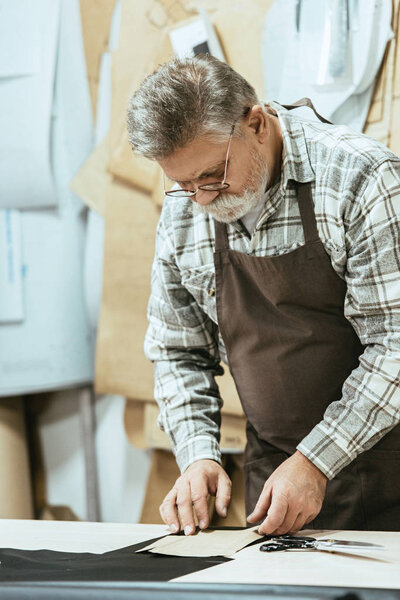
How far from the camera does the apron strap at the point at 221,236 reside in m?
1.47

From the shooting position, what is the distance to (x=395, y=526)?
4.66 feet

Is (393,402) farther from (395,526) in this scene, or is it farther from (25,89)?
(25,89)

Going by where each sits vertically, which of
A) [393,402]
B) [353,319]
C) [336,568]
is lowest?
[336,568]

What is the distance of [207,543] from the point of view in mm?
1198

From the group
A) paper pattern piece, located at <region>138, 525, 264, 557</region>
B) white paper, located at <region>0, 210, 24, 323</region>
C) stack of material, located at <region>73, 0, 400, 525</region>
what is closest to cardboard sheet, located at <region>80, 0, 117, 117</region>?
stack of material, located at <region>73, 0, 400, 525</region>

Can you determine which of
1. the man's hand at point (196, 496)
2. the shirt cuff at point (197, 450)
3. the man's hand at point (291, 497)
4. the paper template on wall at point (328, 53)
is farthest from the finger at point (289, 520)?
the paper template on wall at point (328, 53)

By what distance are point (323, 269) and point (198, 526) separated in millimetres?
508

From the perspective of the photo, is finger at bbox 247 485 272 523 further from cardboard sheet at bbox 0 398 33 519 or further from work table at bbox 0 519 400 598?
cardboard sheet at bbox 0 398 33 519

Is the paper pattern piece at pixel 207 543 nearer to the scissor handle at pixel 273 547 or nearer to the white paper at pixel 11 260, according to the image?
the scissor handle at pixel 273 547

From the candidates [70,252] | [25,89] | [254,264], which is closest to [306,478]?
[254,264]

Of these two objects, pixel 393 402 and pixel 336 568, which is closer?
pixel 336 568

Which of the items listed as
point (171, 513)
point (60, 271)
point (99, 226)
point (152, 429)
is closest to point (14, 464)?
point (152, 429)

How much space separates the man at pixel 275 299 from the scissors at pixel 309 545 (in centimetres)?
4

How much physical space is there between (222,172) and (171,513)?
0.61m
